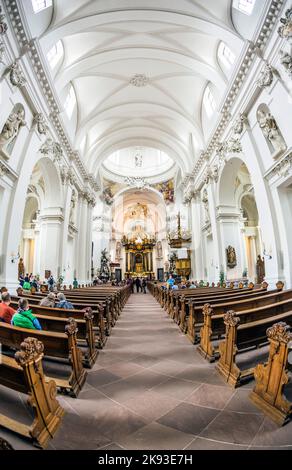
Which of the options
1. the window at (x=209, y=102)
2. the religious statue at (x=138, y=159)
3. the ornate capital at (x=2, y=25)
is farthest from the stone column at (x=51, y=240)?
the religious statue at (x=138, y=159)

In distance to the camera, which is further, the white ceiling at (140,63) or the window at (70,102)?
the window at (70,102)

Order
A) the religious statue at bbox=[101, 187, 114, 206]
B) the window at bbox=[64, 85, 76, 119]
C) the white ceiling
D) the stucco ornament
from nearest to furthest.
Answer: the stucco ornament, the white ceiling, the window at bbox=[64, 85, 76, 119], the religious statue at bbox=[101, 187, 114, 206]

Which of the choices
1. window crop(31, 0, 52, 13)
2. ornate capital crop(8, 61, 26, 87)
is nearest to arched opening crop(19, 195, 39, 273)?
ornate capital crop(8, 61, 26, 87)

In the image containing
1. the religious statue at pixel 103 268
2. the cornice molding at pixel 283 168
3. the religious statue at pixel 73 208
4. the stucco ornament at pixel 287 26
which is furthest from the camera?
the religious statue at pixel 103 268

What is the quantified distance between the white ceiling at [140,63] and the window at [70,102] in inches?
12.6

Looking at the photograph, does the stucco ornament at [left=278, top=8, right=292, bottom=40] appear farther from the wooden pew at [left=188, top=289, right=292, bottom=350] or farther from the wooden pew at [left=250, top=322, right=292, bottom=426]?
the wooden pew at [left=250, top=322, right=292, bottom=426]

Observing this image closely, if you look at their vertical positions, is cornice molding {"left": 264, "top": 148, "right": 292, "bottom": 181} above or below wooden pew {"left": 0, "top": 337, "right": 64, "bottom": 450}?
above

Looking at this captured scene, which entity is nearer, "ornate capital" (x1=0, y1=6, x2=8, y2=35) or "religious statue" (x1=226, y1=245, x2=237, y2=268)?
"ornate capital" (x1=0, y1=6, x2=8, y2=35)

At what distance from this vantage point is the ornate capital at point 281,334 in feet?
6.29

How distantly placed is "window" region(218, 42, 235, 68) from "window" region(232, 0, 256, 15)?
6.19 feet

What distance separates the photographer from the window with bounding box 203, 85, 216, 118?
12.1 metres

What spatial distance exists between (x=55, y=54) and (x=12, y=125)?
16.4ft

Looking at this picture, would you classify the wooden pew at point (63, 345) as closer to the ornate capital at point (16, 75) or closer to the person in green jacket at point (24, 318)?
the person in green jacket at point (24, 318)

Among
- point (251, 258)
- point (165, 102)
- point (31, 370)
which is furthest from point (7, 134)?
point (251, 258)
